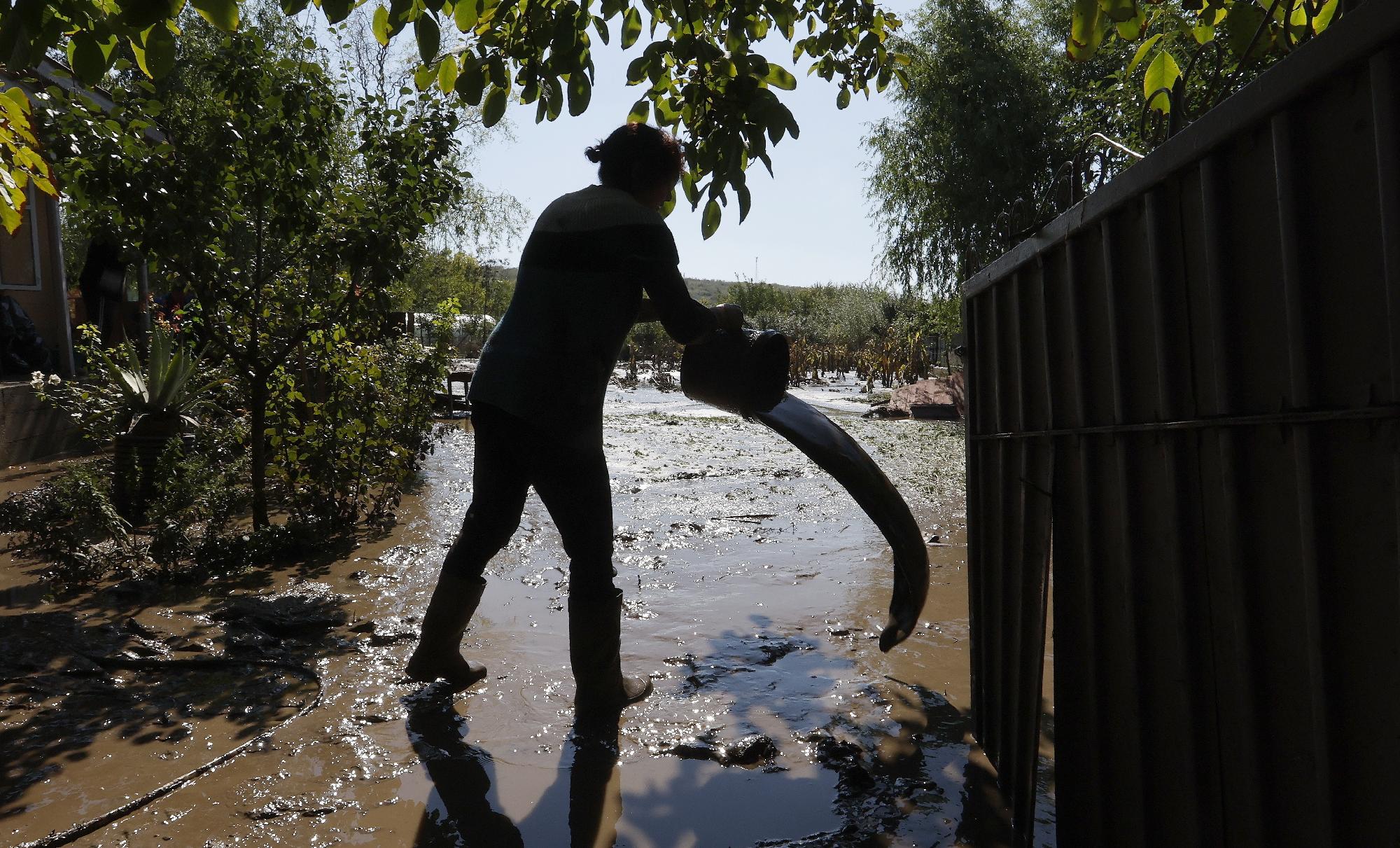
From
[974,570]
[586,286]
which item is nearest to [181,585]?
[586,286]

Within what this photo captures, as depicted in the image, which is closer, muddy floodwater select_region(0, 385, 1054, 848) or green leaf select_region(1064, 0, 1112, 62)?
green leaf select_region(1064, 0, 1112, 62)

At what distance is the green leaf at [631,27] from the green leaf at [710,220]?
84cm

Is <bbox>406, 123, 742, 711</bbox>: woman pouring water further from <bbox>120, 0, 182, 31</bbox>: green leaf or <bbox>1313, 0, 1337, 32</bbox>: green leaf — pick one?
<bbox>1313, 0, 1337, 32</bbox>: green leaf

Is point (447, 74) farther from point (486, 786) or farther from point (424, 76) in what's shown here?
point (486, 786)

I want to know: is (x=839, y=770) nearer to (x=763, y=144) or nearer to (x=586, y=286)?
(x=586, y=286)

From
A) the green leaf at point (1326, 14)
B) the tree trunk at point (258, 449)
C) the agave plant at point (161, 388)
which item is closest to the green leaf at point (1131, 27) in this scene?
the green leaf at point (1326, 14)

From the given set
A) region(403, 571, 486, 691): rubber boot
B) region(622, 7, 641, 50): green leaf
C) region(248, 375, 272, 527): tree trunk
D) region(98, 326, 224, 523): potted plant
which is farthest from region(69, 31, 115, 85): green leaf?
region(98, 326, 224, 523): potted plant

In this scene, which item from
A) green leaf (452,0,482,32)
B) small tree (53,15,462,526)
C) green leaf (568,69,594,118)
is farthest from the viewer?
small tree (53,15,462,526)

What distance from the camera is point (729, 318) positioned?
3.23 metres

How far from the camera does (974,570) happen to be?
3.08m

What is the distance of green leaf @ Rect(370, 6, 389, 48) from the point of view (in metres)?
2.88

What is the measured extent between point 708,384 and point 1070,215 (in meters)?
1.39

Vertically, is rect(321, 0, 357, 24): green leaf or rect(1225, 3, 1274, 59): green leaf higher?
rect(321, 0, 357, 24): green leaf

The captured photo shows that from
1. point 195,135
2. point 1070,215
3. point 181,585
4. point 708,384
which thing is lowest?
point 181,585
